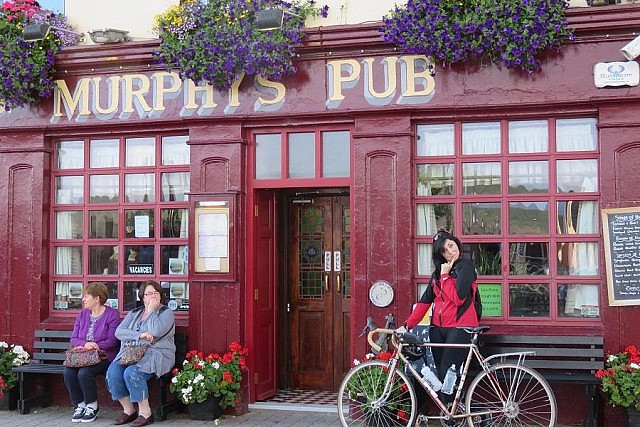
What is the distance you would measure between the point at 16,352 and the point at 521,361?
559 cm

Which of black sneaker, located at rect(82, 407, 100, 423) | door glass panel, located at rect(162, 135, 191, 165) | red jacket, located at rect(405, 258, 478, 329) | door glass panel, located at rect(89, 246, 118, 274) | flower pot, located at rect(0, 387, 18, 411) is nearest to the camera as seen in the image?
red jacket, located at rect(405, 258, 478, 329)

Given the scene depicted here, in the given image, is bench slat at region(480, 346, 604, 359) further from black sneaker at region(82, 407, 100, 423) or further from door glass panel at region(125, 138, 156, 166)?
door glass panel at region(125, 138, 156, 166)

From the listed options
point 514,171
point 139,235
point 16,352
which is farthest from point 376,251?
point 16,352

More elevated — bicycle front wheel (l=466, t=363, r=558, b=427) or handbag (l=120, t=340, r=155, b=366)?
handbag (l=120, t=340, r=155, b=366)

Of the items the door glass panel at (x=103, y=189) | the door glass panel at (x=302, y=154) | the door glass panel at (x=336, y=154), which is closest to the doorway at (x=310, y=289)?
the door glass panel at (x=302, y=154)

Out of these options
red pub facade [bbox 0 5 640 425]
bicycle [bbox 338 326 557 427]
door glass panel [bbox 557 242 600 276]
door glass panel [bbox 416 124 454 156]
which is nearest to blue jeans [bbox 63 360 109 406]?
red pub facade [bbox 0 5 640 425]

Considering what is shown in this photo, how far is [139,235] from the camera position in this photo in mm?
9977

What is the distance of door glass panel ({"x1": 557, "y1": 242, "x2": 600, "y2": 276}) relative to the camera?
855 centimetres

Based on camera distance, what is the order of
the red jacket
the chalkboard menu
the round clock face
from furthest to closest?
the round clock face
the chalkboard menu
the red jacket

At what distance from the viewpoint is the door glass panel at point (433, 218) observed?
9000mm

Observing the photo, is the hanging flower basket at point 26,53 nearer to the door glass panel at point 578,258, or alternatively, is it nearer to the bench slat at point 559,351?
the bench slat at point 559,351

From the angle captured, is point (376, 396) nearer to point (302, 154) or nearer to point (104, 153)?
point (302, 154)

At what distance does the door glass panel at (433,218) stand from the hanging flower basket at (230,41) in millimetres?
2041

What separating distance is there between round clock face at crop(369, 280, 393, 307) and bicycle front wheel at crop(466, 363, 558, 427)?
1.47 m
